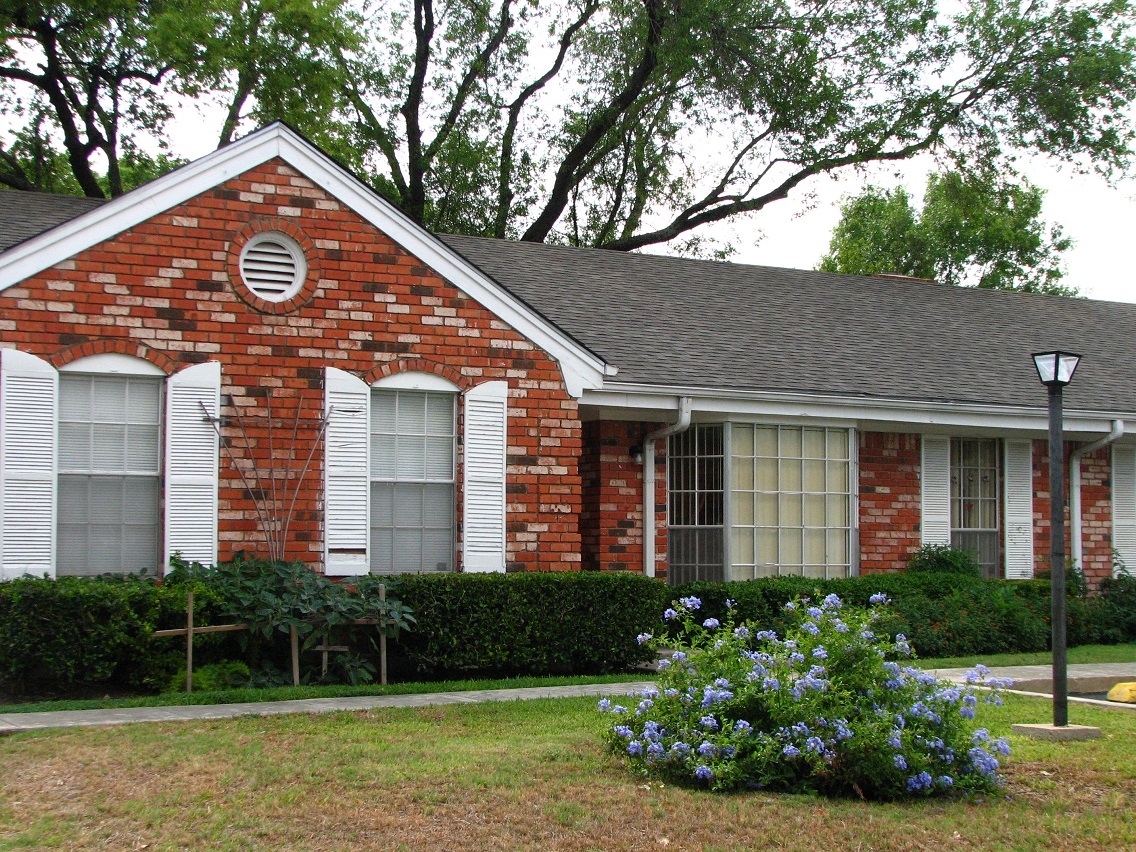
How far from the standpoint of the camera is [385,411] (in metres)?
12.7

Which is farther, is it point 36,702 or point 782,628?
point 782,628

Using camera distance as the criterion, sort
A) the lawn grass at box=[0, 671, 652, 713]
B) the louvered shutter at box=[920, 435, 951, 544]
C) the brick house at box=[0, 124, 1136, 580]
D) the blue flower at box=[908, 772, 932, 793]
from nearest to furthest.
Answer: the blue flower at box=[908, 772, 932, 793]
the lawn grass at box=[0, 671, 652, 713]
the brick house at box=[0, 124, 1136, 580]
the louvered shutter at box=[920, 435, 951, 544]

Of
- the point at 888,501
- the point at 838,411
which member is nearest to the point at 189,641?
the point at 838,411

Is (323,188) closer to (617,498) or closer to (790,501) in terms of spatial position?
(617,498)

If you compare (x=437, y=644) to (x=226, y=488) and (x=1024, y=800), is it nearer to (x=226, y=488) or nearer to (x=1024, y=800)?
(x=226, y=488)

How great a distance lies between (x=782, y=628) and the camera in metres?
14.0

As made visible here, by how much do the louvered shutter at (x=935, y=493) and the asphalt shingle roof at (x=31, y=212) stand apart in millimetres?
10973

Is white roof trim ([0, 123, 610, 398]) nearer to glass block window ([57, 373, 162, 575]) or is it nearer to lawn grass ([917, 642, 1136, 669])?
glass block window ([57, 373, 162, 575])

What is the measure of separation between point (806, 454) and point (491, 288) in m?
4.98

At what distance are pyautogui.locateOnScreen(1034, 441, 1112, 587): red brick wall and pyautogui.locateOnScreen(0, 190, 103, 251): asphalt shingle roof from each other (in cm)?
1304

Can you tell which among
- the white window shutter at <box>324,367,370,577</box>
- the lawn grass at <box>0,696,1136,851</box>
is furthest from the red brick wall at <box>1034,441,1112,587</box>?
the white window shutter at <box>324,367,370,577</box>

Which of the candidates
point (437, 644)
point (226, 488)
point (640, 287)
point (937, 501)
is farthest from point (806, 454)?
point (226, 488)

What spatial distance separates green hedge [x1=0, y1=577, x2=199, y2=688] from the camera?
10.3 metres

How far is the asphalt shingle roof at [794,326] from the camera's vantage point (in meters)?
15.5
